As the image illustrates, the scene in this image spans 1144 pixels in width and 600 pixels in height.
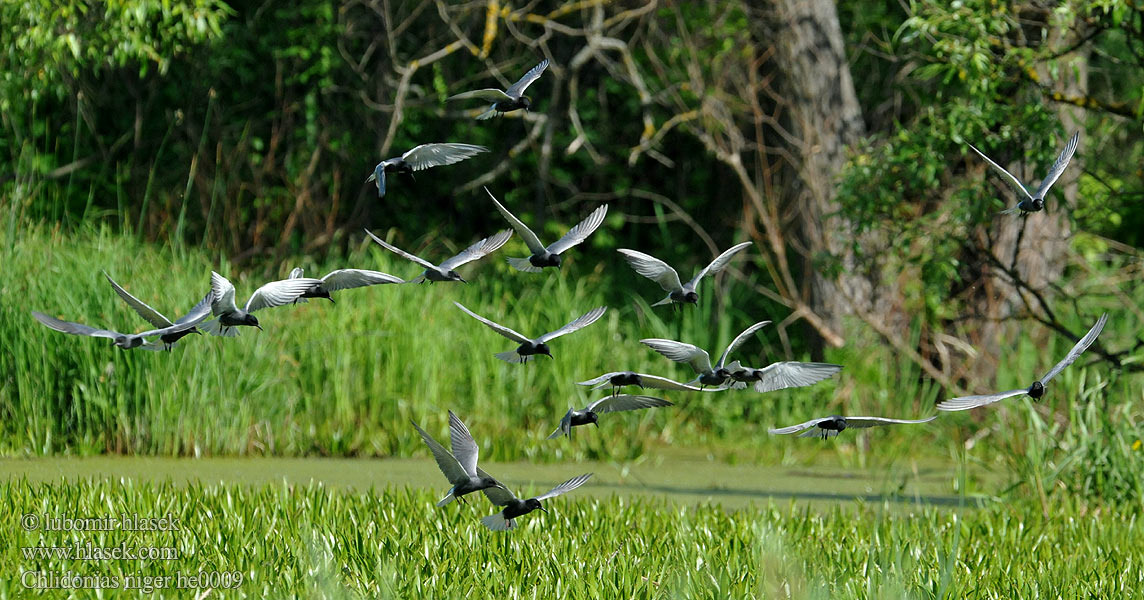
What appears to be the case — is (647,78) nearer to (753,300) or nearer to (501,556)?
(753,300)

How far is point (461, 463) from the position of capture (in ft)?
10.5

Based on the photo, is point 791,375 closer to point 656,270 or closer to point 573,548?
point 656,270

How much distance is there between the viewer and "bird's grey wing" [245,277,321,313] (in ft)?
9.23

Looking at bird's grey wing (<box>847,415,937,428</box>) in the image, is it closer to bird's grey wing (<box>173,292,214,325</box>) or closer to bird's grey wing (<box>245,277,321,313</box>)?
bird's grey wing (<box>245,277,321,313</box>)

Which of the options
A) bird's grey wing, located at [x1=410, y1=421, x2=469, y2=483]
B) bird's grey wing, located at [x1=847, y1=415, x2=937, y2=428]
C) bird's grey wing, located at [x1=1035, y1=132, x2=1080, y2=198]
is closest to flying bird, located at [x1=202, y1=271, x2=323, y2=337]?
bird's grey wing, located at [x1=410, y1=421, x2=469, y2=483]

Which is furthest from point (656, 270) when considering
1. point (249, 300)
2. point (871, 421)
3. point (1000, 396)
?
point (249, 300)

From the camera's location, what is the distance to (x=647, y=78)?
11727 mm

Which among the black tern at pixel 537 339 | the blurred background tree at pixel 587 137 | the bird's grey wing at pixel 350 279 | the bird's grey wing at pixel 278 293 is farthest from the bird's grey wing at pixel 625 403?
the blurred background tree at pixel 587 137

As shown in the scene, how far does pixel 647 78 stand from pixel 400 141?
2.54m

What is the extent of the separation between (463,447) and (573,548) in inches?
54.0

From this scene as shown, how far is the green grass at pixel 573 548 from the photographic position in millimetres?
3801

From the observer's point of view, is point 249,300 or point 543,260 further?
point 543,260

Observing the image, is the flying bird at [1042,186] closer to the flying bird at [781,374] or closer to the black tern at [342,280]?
the flying bird at [781,374]

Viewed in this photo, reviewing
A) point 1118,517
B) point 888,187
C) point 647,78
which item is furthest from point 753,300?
point 1118,517
